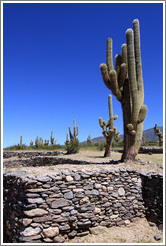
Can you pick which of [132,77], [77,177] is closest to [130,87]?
[132,77]

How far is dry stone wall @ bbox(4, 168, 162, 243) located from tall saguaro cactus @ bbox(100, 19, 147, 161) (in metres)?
2.27

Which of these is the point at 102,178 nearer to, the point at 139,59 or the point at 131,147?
the point at 131,147

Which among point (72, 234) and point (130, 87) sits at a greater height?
point (130, 87)

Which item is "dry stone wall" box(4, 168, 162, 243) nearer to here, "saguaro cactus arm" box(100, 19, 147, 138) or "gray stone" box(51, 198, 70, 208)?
"gray stone" box(51, 198, 70, 208)

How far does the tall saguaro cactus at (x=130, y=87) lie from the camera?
27.9 feet

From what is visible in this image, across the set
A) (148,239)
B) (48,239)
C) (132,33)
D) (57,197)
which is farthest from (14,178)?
(132,33)

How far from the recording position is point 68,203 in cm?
558

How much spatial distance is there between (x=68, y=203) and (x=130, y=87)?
Result: 5466mm

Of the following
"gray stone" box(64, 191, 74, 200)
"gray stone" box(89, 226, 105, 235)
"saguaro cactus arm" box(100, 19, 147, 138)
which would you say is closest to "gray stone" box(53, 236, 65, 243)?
"gray stone" box(89, 226, 105, 235)

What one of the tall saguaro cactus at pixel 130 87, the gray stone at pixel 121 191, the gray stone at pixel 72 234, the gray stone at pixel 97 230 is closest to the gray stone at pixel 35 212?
the gray stone at pixel 72 234

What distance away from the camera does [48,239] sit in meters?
5.03

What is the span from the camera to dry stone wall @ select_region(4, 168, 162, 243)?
5098mm

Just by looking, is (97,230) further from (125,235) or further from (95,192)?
(95,192)

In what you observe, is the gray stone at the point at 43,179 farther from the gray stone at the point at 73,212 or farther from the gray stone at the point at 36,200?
the gray stone at the point at 73,212
